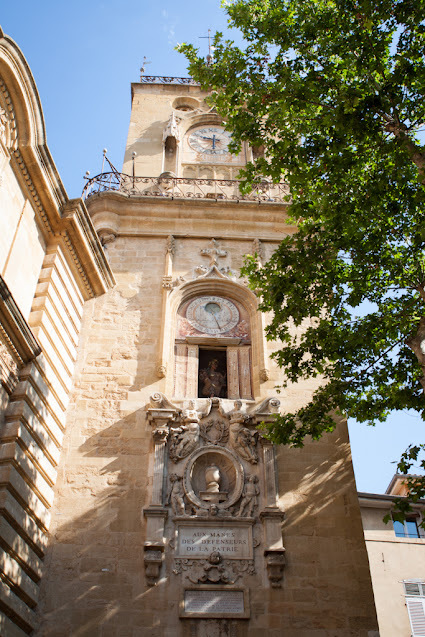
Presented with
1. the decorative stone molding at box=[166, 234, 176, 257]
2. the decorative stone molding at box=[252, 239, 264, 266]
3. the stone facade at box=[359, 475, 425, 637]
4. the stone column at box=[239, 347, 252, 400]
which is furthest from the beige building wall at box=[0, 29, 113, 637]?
the stone facade at box=[359, 475, 425, 637]

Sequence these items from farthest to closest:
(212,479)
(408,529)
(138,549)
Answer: (408,529) < (212,479) < (138,549)

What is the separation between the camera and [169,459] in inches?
484

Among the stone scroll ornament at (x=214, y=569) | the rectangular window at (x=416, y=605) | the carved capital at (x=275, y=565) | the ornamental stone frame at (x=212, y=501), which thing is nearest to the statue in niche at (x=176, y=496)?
the ornamental stone frame at (x=212, y=501)

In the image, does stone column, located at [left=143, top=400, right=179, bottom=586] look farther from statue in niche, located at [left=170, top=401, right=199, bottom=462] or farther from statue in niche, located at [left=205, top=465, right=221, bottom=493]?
statue in niche, located at [left=205, top=465, right=221, bottom=493]

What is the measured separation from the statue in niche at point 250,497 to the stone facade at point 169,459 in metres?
0.04

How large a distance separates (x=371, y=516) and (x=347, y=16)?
14.5 meters

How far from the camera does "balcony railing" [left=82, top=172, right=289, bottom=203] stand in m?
17.7

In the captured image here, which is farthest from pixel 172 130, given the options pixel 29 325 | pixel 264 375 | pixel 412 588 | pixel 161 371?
pixel 412 588

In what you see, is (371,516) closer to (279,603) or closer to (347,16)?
(279,603)

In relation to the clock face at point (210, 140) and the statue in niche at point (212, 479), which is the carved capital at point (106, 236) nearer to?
the clock face at point (210, 140)

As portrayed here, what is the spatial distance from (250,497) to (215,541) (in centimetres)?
109

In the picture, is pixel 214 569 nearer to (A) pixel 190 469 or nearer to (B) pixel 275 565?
(B) pixel 275 565

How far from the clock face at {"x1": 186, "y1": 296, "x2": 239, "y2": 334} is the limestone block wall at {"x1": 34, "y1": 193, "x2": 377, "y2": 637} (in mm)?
434

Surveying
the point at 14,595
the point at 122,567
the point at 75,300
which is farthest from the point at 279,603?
the point at 75,300
